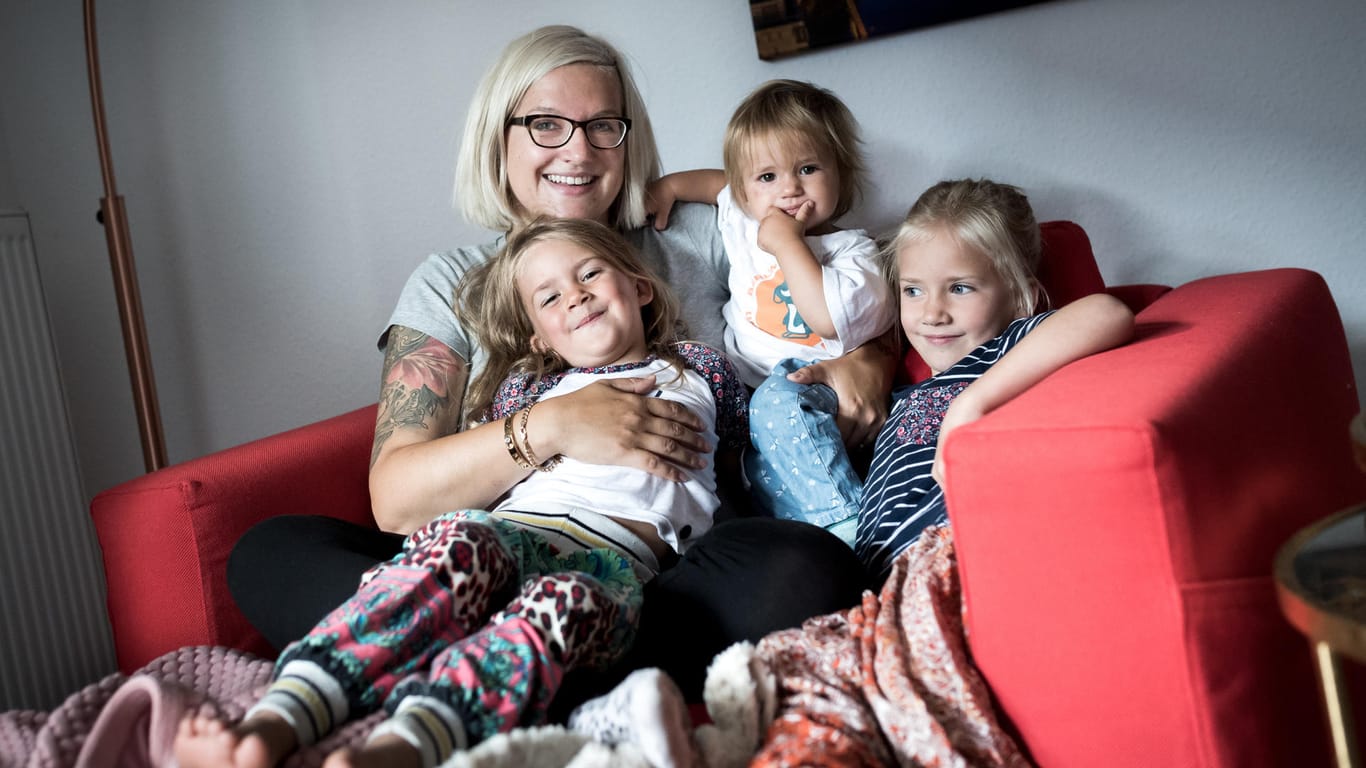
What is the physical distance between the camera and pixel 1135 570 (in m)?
0.87

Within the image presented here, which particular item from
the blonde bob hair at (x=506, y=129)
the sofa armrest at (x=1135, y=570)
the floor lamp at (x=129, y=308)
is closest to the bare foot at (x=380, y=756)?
the sofa armrest at (x=1135, y=570)

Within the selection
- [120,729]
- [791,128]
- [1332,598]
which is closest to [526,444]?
[120,729]

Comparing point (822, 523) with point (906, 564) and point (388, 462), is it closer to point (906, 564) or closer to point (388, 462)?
point (906, 564)

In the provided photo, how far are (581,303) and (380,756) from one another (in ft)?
2.66

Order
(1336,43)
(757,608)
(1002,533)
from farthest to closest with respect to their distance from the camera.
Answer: (1336,43) < (757,608) < (1002,533)

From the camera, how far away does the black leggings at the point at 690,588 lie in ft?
3.83

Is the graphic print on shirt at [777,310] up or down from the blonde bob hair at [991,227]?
down

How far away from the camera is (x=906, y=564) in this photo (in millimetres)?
1196

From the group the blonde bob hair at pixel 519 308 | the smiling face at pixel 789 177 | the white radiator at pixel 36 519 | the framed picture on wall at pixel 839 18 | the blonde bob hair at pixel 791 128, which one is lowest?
the white radiator at pixel 36 519

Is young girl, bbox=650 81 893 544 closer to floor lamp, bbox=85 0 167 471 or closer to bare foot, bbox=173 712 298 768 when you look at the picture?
bare foot, bbox=173 712 298 768

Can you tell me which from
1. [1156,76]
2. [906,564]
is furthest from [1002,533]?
[1156,76]

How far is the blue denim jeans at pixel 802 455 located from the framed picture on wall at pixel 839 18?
0.83 metres

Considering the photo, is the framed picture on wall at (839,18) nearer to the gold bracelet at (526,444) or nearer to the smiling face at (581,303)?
the smiling face at (581,303)

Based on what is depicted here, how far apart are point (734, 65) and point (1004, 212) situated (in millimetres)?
807
